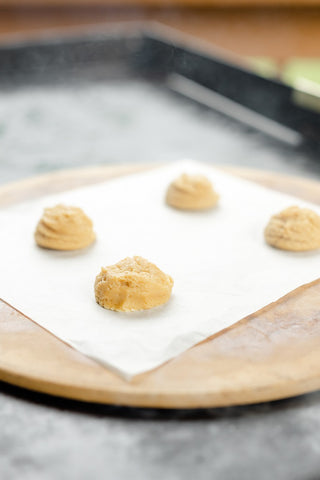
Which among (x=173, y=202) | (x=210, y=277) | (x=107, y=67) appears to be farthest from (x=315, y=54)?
(x=210, y=277)

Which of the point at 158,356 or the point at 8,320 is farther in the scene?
the point at 8,320

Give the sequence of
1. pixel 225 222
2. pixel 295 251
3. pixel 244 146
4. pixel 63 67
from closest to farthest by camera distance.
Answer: pixel 295 251 → pixel 225 222 → pixel 244 146 → pixel 63 67

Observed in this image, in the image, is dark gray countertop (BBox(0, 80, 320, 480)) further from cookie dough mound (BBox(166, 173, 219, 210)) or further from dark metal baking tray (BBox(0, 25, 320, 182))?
dark metal baking tray (BBox(0, 25, 320, 182))

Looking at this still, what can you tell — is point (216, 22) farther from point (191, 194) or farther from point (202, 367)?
point (202, 367)

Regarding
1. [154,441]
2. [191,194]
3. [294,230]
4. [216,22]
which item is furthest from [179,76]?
[216,22]

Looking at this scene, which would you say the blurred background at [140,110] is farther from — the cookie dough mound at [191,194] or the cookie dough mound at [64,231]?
the cookie dough mound at [64,231]

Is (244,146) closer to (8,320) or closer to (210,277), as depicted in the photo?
(210,277)
